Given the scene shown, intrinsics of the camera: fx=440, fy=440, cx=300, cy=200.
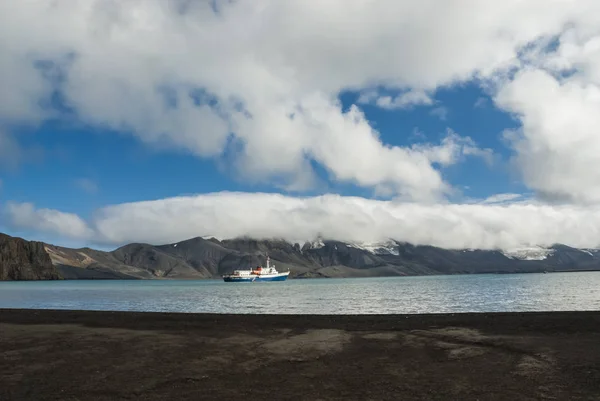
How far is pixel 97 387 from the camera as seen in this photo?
14914mm

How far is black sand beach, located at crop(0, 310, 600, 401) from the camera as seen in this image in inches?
560

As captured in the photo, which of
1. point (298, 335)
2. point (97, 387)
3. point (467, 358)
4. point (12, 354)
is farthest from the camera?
point (298, 335)

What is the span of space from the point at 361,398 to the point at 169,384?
670 centimetres

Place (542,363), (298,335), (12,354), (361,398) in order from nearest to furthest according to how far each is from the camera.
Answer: (361,398), (542,363), (12,354), (298,335)

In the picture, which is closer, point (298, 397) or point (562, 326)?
point (298, 397)

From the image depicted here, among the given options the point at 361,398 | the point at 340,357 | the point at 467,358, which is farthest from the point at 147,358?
the point at 467,358

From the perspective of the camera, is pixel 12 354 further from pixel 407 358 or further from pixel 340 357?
pixel 407 358

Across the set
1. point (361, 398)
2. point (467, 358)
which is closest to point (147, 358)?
point (361, 398)

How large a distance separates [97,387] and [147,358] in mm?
4959

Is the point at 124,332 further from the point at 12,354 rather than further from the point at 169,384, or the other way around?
the point at 169,384

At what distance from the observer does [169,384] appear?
15336 mm

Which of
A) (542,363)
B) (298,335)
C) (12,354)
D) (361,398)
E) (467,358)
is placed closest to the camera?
(361,398)

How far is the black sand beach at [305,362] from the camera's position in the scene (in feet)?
46.6

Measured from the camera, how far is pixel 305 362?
19.0 metres
